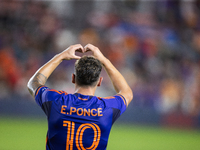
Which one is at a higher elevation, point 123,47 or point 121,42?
point 121,42

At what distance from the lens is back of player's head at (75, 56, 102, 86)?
2551mm

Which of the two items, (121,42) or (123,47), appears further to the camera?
(121,42)

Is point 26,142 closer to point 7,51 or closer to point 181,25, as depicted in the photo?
point 7,51

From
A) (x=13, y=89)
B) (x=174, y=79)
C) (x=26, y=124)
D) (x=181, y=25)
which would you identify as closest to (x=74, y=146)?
(x=26, y=124)

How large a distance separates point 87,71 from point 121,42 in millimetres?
9953

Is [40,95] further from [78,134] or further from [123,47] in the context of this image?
[123,47]

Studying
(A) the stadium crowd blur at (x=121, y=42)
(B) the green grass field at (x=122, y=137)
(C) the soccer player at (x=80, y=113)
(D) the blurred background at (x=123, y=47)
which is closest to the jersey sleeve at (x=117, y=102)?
(C) the soccer player at (x=80, y=113)

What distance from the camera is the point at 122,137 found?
8.36 metres

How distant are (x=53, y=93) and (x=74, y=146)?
489mm

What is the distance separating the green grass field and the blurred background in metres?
0.43

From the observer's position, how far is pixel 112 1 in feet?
45.7

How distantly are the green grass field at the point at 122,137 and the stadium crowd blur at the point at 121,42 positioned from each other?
87 centimetres

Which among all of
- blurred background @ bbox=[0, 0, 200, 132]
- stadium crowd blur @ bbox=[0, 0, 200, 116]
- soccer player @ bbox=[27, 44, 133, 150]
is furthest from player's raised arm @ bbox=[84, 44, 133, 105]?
stadium crowd blur @ bbox=[0, 0, 200, 116]

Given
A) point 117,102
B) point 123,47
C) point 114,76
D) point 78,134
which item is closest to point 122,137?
point 123,47
